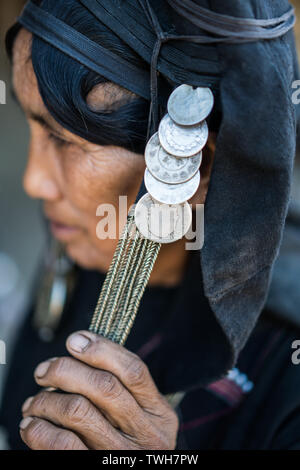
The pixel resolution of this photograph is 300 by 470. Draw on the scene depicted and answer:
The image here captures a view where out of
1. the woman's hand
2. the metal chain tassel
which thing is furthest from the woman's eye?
the woman's hand

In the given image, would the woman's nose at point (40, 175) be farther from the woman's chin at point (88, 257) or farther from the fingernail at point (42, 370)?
the fingernail at point (42, 370)

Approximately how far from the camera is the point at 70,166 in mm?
1215

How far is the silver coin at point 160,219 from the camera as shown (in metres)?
0.96

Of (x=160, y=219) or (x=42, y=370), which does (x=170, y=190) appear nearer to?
(x=160, y=219)

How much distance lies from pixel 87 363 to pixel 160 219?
0.36 meters

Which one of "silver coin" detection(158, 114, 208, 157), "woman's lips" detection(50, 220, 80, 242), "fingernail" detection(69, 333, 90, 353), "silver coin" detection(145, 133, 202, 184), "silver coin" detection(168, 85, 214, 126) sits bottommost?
"fingernail" detection(69, 333, 90, 353)

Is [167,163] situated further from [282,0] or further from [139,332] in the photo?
[139,332]

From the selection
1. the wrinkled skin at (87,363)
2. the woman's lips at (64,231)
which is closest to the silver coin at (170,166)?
the wrinkled skin at (87,363)

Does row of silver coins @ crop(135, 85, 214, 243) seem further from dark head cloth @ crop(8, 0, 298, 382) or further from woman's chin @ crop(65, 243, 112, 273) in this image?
woman's chin @ crop(65, 243, 112, 273)

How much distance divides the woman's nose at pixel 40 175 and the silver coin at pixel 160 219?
44 centimetres

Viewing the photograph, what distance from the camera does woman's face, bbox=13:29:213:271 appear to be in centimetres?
115

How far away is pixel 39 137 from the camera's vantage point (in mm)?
1248

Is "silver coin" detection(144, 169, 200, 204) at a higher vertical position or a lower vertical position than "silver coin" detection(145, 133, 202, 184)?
lower

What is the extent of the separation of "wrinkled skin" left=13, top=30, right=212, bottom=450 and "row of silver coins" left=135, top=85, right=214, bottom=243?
182 millimetres
